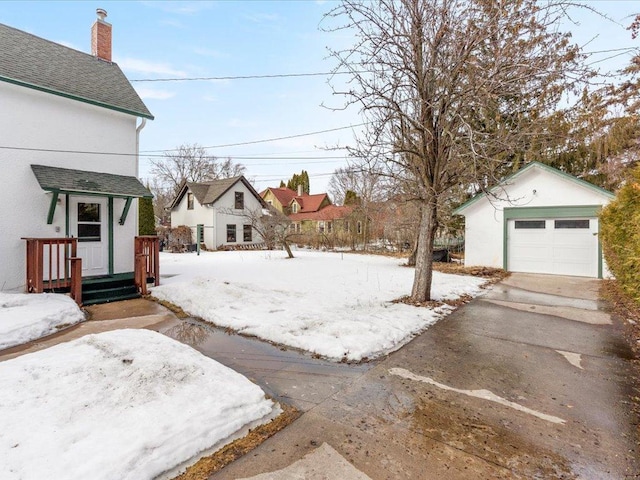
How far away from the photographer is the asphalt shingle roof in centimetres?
693

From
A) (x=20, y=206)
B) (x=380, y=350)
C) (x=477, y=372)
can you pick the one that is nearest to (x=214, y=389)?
(x=380, y=350)

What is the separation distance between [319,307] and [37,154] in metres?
7.21

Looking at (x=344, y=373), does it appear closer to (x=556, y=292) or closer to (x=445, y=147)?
(x=445, y=147)

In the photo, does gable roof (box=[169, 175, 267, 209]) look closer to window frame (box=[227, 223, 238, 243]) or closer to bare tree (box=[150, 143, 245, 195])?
window frame (box=[227, 223, 238, 243])

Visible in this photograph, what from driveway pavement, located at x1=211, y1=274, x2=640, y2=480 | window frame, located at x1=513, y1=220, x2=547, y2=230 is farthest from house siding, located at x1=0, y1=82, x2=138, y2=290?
window frame, located at x1=513, y1=220, x2=547, y2=230

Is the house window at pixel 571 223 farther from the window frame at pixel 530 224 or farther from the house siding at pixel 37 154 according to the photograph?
the house siding at pixel 37 154

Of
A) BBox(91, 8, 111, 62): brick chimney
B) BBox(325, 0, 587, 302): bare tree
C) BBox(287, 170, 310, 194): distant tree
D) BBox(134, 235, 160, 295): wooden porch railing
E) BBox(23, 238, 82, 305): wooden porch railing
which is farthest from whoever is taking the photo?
BBox(287, 170, 310, 194): distant tree

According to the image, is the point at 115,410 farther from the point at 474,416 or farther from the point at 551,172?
the point at 551,172

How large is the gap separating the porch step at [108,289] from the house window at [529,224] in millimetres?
13255

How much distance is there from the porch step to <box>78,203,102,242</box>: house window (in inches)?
42.9

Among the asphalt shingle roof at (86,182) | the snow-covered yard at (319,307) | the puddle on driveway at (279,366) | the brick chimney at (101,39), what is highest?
the brick chimney at (101,39)

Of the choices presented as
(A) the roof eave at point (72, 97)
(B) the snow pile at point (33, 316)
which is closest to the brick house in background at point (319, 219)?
(A) the roof eave at point (72, 97)

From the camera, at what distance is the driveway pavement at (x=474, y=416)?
2.24 metres

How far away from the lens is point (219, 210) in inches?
920
